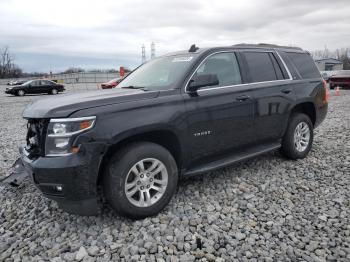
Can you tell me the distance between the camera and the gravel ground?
2857 mm

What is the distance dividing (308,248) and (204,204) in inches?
49.5

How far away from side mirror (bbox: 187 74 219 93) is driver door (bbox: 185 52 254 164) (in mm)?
77

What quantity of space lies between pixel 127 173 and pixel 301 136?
3.35 metres

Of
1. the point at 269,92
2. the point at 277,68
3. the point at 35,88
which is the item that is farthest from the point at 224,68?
the point at 35,88

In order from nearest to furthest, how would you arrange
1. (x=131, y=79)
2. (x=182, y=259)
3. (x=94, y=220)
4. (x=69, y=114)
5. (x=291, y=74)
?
(x=182, y=259) < (x=69, y=114) < (x=94, y=220) < (x=131, y=79) < (x=291, y=74)

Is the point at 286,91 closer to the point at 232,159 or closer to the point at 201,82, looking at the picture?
the point at 232,159

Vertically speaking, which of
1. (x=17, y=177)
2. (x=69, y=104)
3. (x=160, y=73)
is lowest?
(x=17, y=177)

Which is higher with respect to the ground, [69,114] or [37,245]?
[69,114]

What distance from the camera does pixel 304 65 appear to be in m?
5.39

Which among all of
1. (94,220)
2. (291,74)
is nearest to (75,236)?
(94,220)

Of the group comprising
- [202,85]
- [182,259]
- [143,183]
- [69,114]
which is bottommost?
[182,259]

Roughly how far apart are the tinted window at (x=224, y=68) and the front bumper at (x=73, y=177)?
1.74m

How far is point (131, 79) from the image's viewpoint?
182 inches

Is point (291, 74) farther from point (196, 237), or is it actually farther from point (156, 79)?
point (196, 237)
